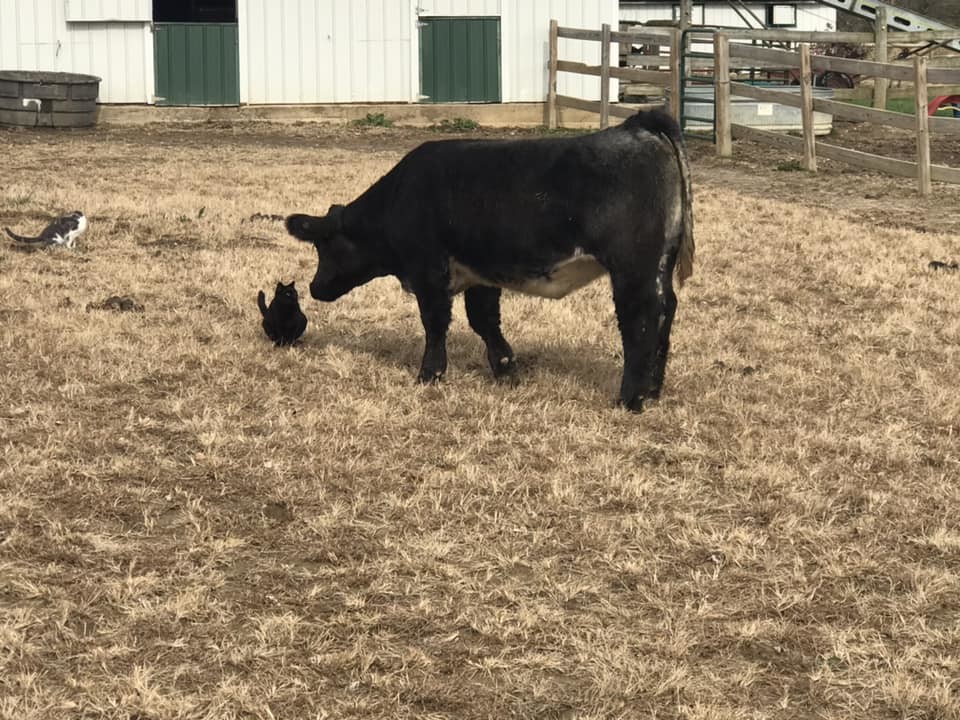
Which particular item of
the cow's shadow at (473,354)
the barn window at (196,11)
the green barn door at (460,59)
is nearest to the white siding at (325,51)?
the green barn door at (460,59)

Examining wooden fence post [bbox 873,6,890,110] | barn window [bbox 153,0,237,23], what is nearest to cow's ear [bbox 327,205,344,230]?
wooden fence post [bbox 873,6,890,110]

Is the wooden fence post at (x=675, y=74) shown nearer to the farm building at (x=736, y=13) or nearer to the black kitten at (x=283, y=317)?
the farm building at (x=736, y=13)

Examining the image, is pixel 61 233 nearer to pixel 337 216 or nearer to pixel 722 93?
pixel 337 216

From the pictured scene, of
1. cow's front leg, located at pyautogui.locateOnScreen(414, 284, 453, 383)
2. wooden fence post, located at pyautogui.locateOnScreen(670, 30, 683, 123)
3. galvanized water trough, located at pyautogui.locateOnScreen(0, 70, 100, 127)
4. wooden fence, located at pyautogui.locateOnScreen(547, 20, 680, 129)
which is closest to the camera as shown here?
cow's front leg, located at pyautogui.locateOnScreen(414, 284, 453, 383)

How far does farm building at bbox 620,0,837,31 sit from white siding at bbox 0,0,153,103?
1283cm

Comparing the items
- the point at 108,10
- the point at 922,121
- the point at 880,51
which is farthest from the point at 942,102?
the point at 108,10

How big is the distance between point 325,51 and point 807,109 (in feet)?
31.7

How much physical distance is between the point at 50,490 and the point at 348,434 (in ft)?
4.85

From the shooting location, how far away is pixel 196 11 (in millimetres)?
28125

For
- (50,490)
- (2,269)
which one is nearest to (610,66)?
(2,269)

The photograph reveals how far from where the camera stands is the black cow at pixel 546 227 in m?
6.85

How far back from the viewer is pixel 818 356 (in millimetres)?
8367

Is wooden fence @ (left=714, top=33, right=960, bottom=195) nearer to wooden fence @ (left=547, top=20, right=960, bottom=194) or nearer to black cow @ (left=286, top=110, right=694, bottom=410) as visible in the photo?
wooden fence @ (left=547, top=20, right=960, bottom=194)

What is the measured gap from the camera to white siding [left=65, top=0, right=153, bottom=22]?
2286 cm
